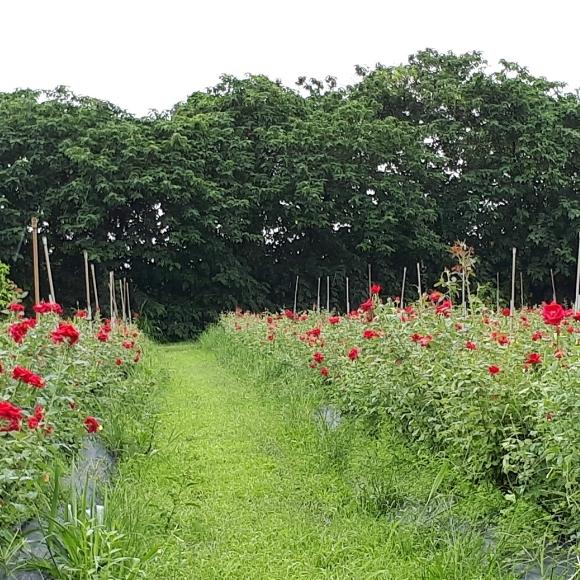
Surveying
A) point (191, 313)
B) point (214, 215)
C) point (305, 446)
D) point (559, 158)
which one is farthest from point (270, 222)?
point (305, 446)

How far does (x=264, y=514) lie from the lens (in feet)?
11.3

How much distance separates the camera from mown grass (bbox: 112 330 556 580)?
269cm

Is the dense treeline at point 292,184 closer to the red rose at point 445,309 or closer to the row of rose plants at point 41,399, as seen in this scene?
the row of rose plants at point 41,399

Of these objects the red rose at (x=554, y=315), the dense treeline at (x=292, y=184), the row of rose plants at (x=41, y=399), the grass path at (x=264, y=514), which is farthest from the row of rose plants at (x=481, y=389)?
Result: the dense treeline at (x=292, y=184)

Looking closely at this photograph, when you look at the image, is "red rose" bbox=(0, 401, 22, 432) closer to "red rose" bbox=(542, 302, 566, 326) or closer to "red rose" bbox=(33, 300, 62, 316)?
"red rose" bbox=(33, 300, 62, 316)

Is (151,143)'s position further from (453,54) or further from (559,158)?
(559,158)

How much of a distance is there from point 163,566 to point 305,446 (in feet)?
6.40

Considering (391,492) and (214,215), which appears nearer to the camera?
(391,492)

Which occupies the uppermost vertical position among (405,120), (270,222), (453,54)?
Result: (453,54)

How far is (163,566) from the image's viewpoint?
2.69 metres

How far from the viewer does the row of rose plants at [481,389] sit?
8.56 ft

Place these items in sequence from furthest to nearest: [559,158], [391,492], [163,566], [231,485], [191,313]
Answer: [559,158] → [191,313] → [231,485] → [391,492] → [163,566]

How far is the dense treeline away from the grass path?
11.3 metres

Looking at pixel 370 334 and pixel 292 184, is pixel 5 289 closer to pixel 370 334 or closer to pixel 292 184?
pixel 370 334
